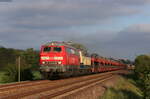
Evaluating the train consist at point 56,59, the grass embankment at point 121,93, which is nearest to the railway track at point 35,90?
the grass embankment at point 121,93

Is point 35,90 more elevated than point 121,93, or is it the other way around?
point 35,90

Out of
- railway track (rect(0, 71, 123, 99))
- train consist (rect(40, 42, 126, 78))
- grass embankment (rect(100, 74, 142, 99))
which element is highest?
train consist (rect(40, 42, 126, 78))

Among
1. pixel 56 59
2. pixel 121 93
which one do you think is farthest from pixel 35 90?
pixel 56 59

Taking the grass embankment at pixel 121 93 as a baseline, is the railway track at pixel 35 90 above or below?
above

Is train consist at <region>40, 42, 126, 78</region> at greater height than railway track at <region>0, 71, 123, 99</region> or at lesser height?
greater

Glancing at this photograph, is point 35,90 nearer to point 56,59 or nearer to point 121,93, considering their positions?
point 121,93

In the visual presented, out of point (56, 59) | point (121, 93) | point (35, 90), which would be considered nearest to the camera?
point (35, 90)

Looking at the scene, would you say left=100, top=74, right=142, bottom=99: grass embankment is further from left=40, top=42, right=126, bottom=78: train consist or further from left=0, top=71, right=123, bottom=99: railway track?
left=40, top=42, right=126, bottom=78: train consist

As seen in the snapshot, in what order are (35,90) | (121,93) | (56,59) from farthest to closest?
(56,59)
(121,93)
(35,90)

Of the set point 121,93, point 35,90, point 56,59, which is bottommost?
point 121,93

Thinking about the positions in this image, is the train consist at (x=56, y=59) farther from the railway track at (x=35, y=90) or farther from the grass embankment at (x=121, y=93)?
the grass embankment at (x=121, y=93)

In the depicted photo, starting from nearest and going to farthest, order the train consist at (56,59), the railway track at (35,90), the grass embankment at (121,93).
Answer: the railway track at (35,90) → the grass embankment at (121,93) → the train consist at (56,59)

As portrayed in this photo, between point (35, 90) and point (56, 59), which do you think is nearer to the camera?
point (35, 90)

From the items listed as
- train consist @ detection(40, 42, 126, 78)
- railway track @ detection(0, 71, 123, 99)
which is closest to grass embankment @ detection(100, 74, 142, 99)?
railway track @ detection(0, 71, 123, 99)
